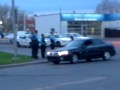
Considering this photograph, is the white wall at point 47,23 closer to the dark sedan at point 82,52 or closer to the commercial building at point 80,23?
the commercial building at point 80,23

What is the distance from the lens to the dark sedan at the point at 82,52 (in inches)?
1065

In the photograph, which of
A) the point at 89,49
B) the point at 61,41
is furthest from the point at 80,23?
the point at 89,49

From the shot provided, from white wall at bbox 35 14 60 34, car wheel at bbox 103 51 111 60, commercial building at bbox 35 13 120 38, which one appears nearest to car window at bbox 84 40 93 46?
car wheel at bbox 103 51 111 60

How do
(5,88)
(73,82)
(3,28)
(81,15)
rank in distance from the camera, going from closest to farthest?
(5,88), (73,82), (81,15), (3,28)

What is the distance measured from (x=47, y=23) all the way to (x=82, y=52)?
57.0 meters

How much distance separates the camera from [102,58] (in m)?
29.3

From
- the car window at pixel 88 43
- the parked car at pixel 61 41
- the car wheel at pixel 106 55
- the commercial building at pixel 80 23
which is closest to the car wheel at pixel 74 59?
the car window at pixel 88 43

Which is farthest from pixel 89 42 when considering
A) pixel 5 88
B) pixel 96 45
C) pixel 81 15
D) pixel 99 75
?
pixel 81 15

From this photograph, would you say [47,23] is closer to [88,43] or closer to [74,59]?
[88,43]

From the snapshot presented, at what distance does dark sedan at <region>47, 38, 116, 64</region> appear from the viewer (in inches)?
1065

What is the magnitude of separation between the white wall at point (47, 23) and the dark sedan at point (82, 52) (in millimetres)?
51433

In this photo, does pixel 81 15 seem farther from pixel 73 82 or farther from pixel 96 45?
pixel 73 82

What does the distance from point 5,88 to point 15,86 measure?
23.6 inches

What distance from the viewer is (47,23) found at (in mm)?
84375
